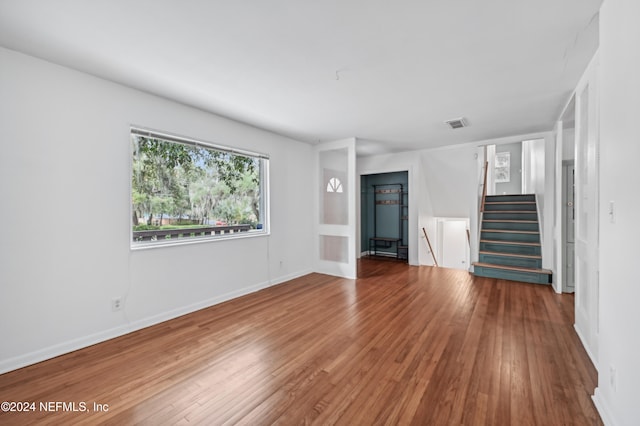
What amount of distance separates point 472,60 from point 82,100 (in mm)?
3625

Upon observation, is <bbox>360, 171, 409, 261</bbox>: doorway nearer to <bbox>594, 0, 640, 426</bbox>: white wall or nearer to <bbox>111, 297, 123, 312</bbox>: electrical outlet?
<bbox>594, 0, 640, 426</bbox>: white wall

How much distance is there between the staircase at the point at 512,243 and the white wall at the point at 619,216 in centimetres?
342

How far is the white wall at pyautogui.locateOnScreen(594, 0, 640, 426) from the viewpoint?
131 cm

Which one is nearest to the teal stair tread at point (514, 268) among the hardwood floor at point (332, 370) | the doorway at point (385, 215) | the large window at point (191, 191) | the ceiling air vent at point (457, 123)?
the hardwood floor at point (332, 370)

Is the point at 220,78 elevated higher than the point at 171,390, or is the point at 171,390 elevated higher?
the point at 220,78

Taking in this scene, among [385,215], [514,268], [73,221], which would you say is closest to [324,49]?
[73,221]

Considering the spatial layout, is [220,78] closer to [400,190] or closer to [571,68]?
[571,68]

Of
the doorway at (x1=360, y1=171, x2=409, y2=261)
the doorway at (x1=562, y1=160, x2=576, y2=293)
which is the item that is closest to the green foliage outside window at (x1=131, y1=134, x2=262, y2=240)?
the doorway at (x1=360, y1=171, x2=409, y2=261)

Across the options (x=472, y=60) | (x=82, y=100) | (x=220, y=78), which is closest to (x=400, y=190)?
(x=472, y=60)

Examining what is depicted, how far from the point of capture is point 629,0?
4.43 ft

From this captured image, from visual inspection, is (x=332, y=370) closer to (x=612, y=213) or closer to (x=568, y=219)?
(x=612, y=213)

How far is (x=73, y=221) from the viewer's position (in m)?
2.54

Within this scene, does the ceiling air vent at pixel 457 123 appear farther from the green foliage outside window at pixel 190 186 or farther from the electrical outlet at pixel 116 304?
the electrical outlet at pixel 116 304

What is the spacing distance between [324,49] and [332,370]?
2597 mm
